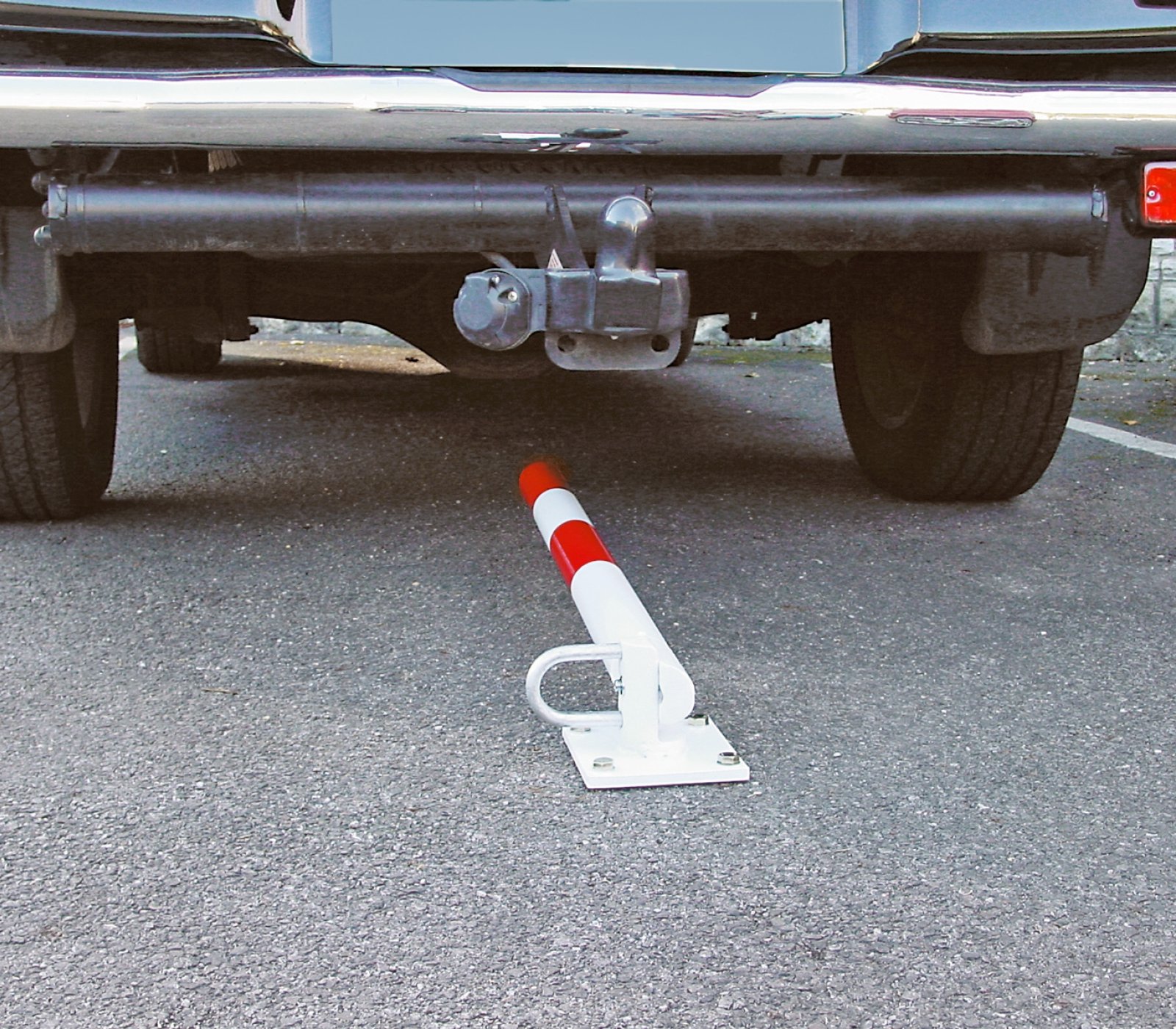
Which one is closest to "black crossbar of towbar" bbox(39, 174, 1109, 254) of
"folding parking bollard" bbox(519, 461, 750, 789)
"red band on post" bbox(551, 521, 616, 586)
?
"red band on post" bbox(551, 521, 616, 586)

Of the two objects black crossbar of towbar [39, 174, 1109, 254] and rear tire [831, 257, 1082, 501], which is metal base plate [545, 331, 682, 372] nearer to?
black crossbar of towbar [39, 174, 1109, 254]

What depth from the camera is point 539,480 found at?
2.71m

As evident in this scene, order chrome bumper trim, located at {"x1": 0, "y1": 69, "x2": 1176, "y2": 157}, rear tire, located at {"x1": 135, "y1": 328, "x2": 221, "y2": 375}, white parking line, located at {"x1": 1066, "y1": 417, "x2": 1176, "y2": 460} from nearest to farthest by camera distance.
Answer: chrome bumper trim, located at {"x1": 0, "y1": 69, "x2": 1176, "y2": 157}, white parking line, located at {"x1": 1066, "y1": 417, "x2": 1176, "y2": 460}, rear tire, located at {"x1": 135, "y1": 328, "x2": 221, "y2": 375}

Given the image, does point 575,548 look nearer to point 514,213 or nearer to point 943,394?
point 514,213

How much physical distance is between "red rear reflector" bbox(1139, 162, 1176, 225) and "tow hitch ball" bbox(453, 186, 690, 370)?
84cm

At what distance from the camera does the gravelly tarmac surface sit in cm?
150

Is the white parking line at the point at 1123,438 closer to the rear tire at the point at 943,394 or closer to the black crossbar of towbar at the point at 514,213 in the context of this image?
the rear tire at the point at 943,394

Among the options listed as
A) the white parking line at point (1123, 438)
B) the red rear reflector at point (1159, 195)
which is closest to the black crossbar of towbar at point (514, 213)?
the red rear reflector at point (1159, 195)

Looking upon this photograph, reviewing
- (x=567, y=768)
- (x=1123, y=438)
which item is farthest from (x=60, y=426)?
(x=1123, y=438)

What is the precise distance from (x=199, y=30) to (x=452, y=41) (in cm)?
39

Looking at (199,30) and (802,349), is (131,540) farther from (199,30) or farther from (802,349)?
(802,349)

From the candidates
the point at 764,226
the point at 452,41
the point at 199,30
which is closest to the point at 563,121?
the point at 452,41

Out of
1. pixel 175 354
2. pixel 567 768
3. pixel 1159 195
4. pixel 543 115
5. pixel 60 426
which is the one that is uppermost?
pixel 543 115

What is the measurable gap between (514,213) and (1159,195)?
3.68 feet
